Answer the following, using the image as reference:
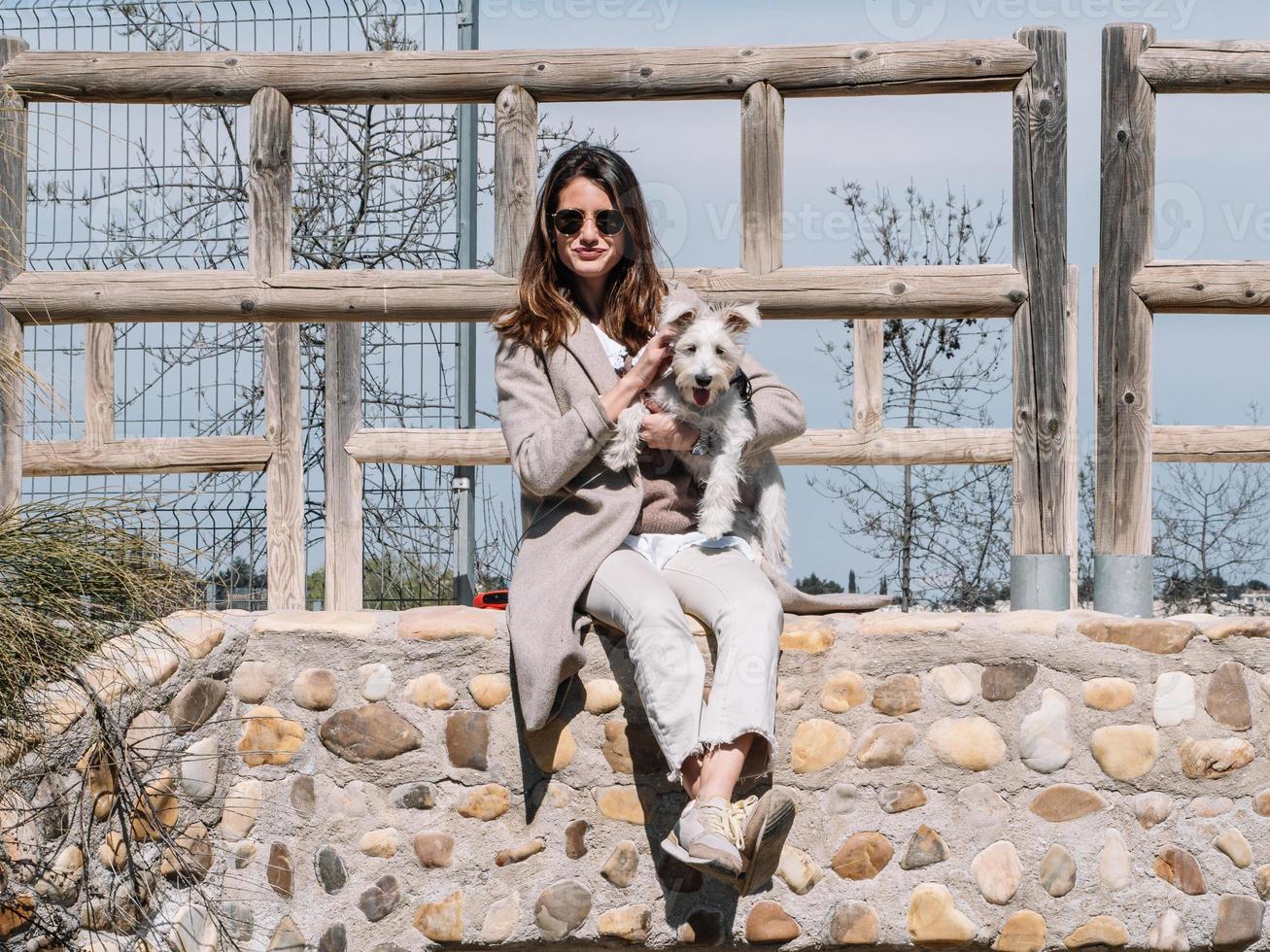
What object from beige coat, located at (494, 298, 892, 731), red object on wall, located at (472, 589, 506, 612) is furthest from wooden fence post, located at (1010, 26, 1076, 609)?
red object on wall, located at (472, 589, 506, 612)

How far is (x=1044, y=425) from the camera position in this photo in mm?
4938

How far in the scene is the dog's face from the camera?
3.64 metres

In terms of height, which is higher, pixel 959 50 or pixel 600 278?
pixel 959 50

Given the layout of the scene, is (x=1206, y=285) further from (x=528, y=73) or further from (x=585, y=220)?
(x=528, y=73)

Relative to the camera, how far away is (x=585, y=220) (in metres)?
3.92

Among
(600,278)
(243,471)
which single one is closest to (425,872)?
(600,278)

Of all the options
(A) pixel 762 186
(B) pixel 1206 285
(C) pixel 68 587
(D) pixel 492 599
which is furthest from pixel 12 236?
(B) pixel 1206 285

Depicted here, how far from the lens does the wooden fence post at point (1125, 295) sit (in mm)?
4910

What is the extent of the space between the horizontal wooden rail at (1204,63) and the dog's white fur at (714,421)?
207cm

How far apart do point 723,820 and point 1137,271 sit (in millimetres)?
2669

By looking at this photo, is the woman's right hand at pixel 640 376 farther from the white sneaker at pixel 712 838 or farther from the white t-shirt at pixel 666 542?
the white sneaker at pixel 712 838

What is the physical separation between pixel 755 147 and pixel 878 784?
2243mm

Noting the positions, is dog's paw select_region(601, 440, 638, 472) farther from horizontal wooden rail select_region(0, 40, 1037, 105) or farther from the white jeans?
horizontal wooden rail select_region(0, 40, 1037, 105)

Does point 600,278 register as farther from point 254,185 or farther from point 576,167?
point 254,185
